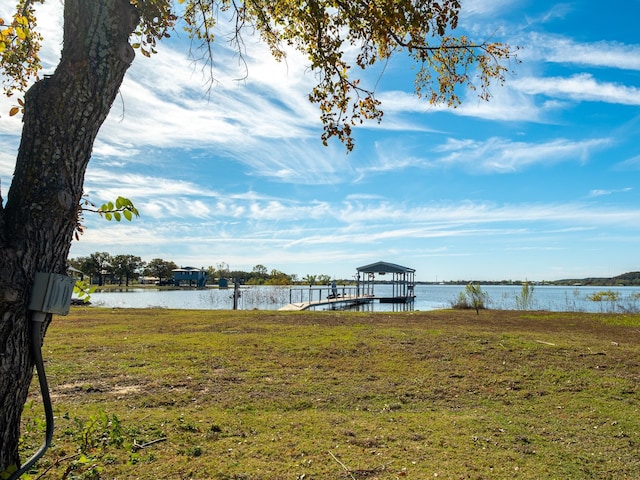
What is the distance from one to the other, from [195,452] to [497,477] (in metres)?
2.60

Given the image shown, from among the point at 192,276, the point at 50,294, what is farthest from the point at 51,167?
the point at 192,276

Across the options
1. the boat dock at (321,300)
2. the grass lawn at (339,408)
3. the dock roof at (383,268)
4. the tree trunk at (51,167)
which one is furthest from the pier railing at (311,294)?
the tree trunk at (51,167)

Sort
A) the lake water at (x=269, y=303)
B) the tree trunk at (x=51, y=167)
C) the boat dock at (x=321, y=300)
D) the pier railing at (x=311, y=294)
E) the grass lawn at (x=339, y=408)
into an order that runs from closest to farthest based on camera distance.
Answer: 1. the tree trunk at (x=51, y=167)
2. the grass lawn at (x=339, y=408)
3. the lake water at (x=269, y=303)
4. the boat dock at (x=321, y=300)
5. the pier railing at (x=311, y=294)

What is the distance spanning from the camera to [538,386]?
6.71 metres

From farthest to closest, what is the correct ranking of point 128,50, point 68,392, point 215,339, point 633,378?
1. point 215,339
2. point 633,378
3. point 68,392
4. point 128,50

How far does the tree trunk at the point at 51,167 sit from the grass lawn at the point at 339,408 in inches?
20.3

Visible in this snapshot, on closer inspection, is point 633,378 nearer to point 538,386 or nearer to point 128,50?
point 538,386

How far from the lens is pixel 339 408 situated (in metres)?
5.55

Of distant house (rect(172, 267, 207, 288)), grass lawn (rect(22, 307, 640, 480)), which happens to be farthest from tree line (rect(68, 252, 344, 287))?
grass lawn (rect(22, 307, 640, 480))

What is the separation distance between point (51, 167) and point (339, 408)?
4.66 m

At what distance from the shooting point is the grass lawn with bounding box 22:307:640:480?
3.70 m

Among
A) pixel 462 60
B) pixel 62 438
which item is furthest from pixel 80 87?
pixel 62 438

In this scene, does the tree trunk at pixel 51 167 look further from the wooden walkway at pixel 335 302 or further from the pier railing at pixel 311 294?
the pier railing at pixel 311 294

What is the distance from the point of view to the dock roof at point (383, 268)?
41.4m
